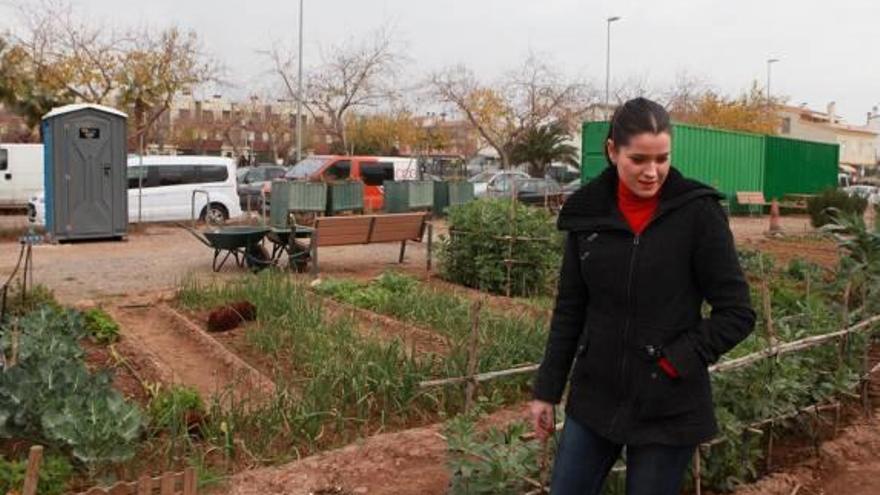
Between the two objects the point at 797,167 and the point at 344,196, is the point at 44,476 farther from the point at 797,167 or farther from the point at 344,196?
the point at 797,167

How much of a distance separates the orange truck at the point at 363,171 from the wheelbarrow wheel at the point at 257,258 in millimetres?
9651

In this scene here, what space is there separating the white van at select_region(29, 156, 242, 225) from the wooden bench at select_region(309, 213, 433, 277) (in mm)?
7814

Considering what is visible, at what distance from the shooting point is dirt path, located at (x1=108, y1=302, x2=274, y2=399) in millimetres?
6014

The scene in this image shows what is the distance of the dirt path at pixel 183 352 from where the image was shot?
19.7 ft

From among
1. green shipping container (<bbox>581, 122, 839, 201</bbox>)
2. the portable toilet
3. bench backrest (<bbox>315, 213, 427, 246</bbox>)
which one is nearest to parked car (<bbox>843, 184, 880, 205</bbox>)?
green shipping container (<bbox>581, 122, 839, 201</bbox>)

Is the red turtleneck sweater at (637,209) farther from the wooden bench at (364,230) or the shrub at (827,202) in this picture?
the shrub at (827,202)

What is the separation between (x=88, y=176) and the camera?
15.5 metres

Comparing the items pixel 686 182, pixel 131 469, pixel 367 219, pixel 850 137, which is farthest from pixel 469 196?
pixel 850 137

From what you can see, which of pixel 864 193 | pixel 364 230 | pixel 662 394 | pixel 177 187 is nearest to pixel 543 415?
pixel 662 394

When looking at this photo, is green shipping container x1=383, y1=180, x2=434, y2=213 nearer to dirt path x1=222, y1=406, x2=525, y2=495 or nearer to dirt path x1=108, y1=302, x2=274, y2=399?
dirt path x1=108, y1=302, x2=274, y2=399

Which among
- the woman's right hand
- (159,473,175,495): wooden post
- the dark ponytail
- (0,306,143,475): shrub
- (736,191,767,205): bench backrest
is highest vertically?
the dark ponytail

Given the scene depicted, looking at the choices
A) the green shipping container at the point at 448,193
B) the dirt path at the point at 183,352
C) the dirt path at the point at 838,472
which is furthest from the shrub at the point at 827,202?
the dirt path at the point at 838,472

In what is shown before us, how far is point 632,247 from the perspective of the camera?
8.25 feet

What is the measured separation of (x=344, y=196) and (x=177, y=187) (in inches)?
142
